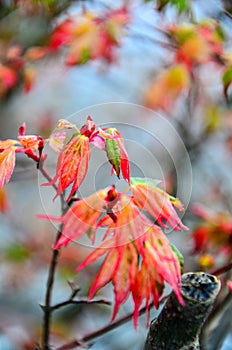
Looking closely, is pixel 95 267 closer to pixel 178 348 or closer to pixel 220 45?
pixel 220 45

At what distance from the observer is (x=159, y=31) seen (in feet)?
5.47

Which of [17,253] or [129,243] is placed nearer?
[129,243]

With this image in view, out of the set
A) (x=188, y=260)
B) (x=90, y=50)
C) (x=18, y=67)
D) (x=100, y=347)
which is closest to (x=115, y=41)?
(x=90, y=50)

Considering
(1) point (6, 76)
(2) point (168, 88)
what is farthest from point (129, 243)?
(1) point (6, 76)

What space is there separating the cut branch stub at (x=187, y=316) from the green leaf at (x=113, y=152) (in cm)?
14

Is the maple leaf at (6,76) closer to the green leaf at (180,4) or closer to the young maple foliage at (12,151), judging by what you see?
the green leaf at (180,4)

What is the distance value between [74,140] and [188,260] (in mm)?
1092

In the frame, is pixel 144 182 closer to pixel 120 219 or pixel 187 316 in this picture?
pixel 120 219

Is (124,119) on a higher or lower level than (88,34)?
lower

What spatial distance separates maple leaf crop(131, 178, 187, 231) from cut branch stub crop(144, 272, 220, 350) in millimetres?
120

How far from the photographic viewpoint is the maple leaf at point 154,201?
2.14 ft

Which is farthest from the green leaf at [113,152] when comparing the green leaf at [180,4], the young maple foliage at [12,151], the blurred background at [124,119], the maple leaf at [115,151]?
the green leaf at [180,4]

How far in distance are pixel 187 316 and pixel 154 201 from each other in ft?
0.56

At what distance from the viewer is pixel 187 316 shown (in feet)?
1.72
